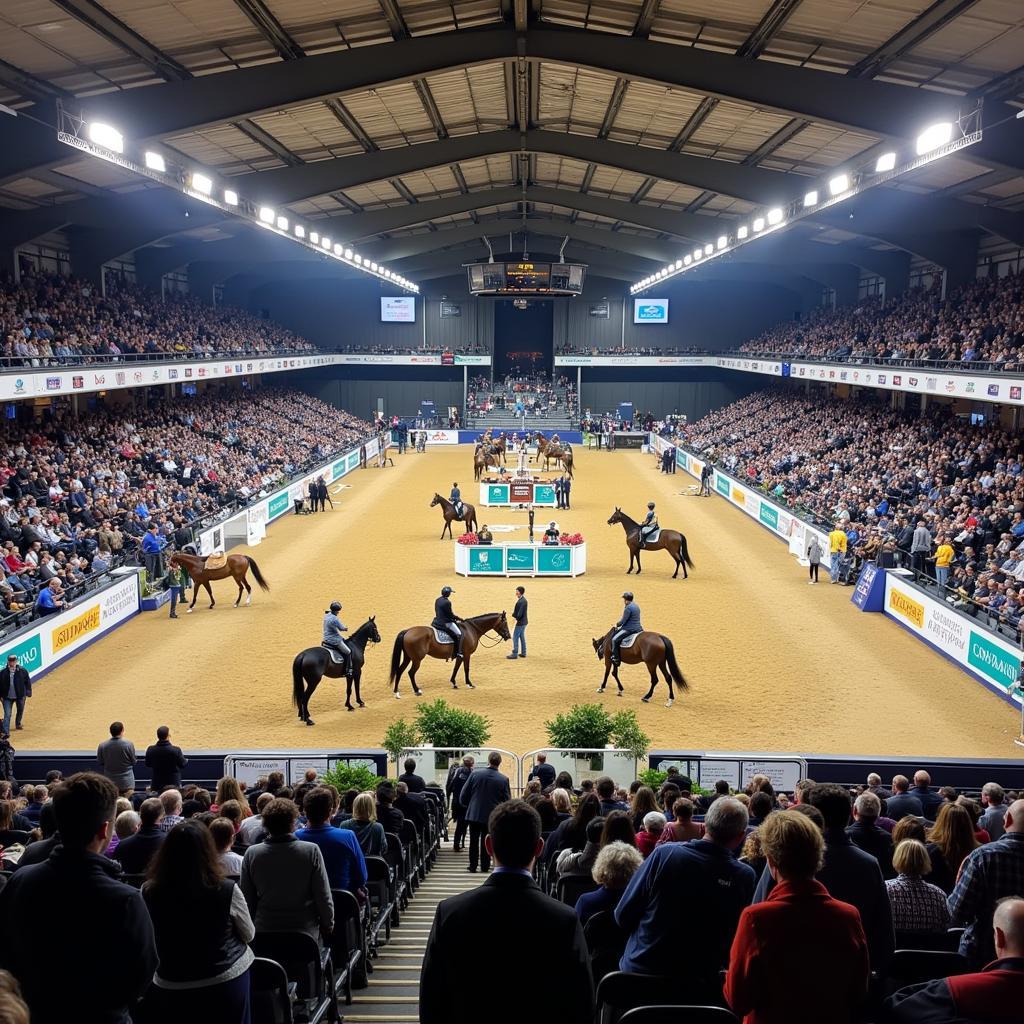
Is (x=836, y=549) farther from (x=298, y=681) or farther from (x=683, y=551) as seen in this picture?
(x=298, y=681)

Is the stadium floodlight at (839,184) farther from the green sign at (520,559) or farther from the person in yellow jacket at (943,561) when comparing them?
the green sign at (520,559)

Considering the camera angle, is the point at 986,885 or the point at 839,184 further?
the point at 839,184

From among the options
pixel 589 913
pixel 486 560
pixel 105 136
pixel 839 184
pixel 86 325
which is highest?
pixel 839 184

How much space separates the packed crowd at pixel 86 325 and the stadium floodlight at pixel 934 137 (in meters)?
21.5

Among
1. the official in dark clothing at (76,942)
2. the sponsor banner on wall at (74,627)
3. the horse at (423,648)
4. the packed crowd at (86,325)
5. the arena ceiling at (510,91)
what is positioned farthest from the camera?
the packed crowd at (86,325)

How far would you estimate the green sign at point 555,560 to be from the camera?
26719 mm

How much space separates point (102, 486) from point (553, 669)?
623 inches

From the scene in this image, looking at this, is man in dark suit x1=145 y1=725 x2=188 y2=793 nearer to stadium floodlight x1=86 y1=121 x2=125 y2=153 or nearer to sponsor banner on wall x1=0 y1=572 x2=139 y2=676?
sponsor banner on wall x1=0 y1=572 x2=139 y2=676

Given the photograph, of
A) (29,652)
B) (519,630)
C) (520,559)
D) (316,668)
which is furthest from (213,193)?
(316,668)

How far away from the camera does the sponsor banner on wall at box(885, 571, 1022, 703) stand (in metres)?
17.3

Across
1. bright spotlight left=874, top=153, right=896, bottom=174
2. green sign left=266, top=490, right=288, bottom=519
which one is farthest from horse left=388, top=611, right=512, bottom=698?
green sign left=266, top=490, right=288, bottom=519

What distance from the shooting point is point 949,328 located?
34812 mm

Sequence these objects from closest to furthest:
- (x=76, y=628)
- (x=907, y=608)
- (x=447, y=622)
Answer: (x=447, y=622), (x=76, y=628), (x=907, y=608)

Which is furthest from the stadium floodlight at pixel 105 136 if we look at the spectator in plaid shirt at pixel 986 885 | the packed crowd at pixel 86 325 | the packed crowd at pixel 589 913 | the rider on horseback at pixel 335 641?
the spectator in plaid shirt at pixel 986 885
